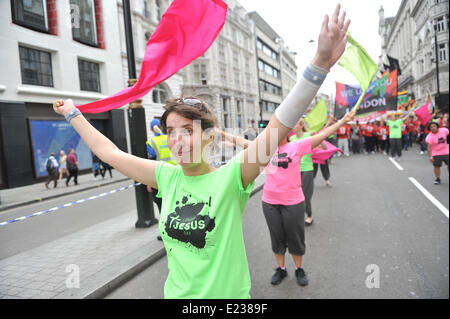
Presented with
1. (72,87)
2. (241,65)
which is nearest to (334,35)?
(72,87)

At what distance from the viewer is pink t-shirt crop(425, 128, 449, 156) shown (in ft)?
28.0

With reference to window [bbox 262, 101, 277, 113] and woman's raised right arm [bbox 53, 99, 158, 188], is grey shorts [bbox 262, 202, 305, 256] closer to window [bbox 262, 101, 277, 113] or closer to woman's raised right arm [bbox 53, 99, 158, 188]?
woman's raised right arm [bbox 53, 99, 158, 188]

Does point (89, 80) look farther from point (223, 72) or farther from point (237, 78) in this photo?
point (223, 72)

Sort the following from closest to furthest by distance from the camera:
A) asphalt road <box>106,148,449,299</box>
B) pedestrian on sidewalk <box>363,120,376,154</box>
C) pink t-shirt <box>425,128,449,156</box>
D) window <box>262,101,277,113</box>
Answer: asphalt road <box>106,148,449,299</box> → pink t-shirt <box>425,128,449,156</box> → pedestrian on sidewalk <box>363,120,376,154</box> → window <box>262,101,277,113</box>

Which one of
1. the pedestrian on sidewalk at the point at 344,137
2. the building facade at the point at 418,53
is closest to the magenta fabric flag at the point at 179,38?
the pedestrian on sidewalk at the point at 344,137

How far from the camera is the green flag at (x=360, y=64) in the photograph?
1.88 m

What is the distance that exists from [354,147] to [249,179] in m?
20.5

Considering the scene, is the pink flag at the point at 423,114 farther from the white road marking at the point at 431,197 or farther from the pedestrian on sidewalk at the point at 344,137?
the white road marking at the point at 431,197

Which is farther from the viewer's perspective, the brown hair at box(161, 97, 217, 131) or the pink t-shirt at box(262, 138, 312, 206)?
the pink t-shirt at box(262, 138, 312, 206)

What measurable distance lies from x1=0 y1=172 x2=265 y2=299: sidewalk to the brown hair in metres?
2.39

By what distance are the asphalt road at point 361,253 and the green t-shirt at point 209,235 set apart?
6.75 feet

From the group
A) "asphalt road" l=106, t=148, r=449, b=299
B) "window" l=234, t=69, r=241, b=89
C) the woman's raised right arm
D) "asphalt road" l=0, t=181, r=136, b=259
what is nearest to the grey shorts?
"asphalt road" l=106, t=148, r=449, b=299
